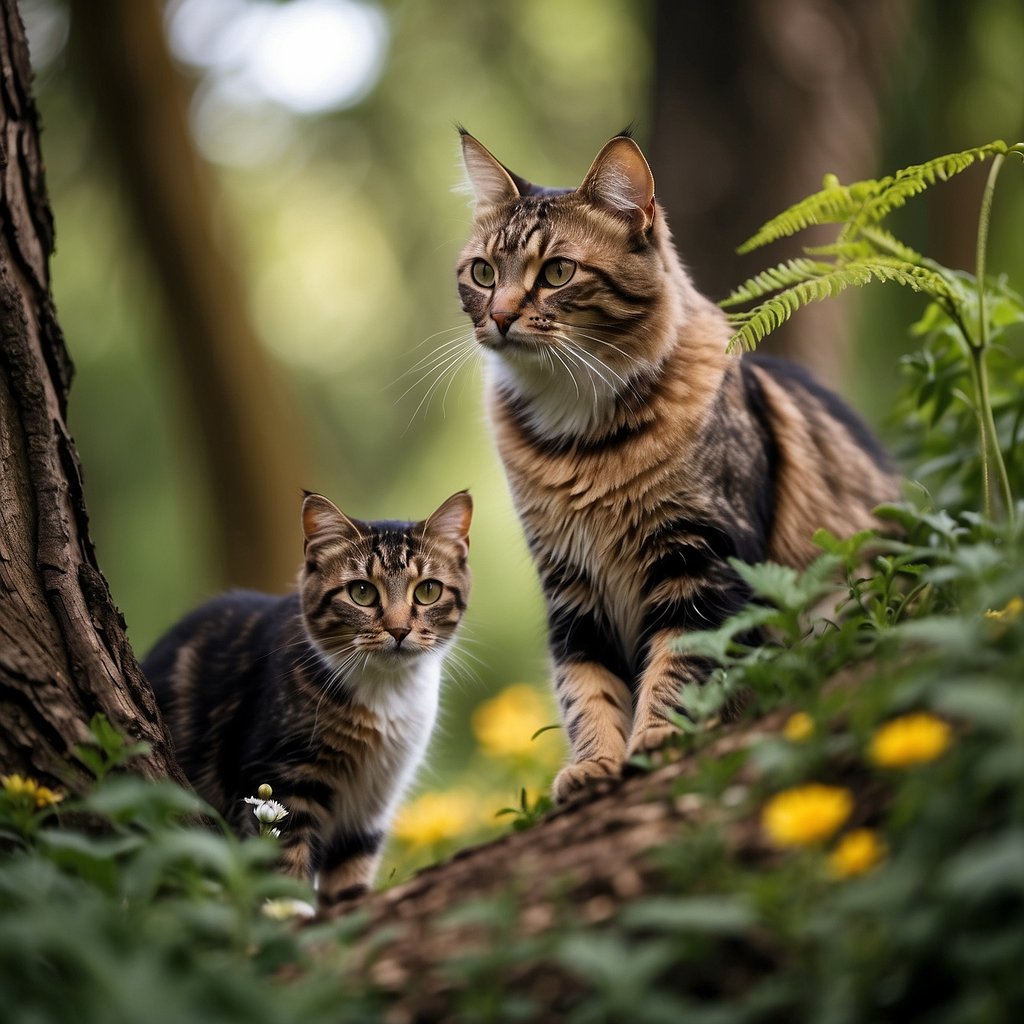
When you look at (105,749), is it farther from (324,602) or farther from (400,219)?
(400,219)

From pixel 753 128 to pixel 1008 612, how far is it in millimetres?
3963

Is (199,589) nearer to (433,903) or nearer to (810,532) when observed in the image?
(810,532)

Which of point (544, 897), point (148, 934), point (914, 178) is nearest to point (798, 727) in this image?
point (544, 897)

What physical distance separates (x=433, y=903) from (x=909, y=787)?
89cm

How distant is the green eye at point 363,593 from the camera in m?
4.02

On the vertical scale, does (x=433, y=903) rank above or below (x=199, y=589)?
below

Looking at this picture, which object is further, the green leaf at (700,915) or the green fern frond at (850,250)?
the green fern frond at (850,250)

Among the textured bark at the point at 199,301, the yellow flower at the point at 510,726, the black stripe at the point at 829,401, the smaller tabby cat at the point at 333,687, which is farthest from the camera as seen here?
the textured bark at the point at 199,301

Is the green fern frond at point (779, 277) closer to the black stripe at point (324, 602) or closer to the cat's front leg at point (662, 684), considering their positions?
the cat's front leg at point (662, 684)

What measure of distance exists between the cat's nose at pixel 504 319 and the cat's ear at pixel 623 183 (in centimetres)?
50

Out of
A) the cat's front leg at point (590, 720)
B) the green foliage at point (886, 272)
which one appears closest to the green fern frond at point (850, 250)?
the green foliage at point (886, 272)

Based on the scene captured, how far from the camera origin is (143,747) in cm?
236

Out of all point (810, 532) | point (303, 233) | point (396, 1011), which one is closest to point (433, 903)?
point (396, 1011)

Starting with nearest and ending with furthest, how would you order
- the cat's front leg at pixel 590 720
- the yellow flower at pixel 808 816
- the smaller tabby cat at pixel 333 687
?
the yellow flower at pixel 808 816 → the cat's front leg at pixel 590 720 → the smaller tabby cat at pixel 333 687
